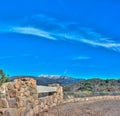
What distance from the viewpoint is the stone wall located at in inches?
607

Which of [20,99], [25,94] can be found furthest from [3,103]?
[25,94]

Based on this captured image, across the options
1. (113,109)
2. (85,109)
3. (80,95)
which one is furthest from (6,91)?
(80,95)

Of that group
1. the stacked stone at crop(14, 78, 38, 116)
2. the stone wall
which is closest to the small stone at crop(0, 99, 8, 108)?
the stone wall

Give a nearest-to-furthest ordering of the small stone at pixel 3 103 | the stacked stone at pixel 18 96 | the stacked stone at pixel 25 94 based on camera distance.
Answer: the small stone at pixel 3 103, the stacked stone at pixel 18 96, the stacked stone at pixel 25 94

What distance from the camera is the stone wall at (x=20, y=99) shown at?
15414 millimetres

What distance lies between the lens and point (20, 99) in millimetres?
16359

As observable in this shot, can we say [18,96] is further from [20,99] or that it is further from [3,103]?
[3,103]

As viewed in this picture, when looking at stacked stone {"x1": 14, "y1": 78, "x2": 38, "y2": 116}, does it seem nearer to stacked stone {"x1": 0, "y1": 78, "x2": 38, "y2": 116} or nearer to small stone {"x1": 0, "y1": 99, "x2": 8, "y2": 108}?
stacked stone {"x1": 0, "y1": 78, "x2": 38, "y2": 116}

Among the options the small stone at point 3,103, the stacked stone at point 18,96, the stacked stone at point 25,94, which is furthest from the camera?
the stacked stone at point 25,94

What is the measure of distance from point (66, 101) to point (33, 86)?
25.9 ft

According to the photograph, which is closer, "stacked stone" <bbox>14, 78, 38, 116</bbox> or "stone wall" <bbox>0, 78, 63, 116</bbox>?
"stone wall" <bbox>0, 78, 63, 116</bbox>

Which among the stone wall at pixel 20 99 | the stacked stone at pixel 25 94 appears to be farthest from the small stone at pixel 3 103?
the stacked stone at pixel 25 94

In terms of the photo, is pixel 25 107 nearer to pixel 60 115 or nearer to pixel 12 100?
pixel 12 100

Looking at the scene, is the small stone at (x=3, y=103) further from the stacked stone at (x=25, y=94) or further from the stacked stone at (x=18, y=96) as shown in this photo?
the stacked stone at (x=25, y=94)
